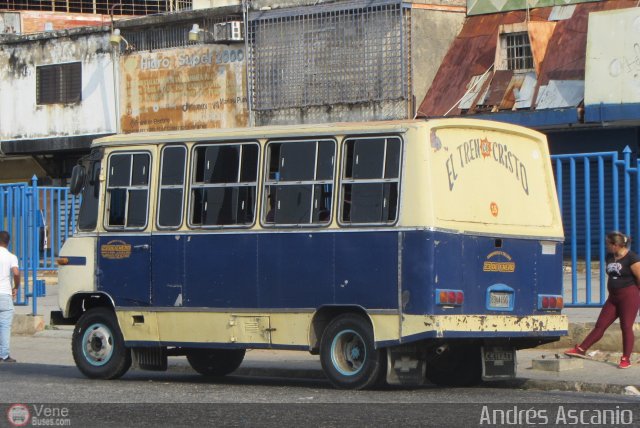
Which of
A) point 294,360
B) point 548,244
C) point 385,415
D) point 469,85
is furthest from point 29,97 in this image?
point 385,415

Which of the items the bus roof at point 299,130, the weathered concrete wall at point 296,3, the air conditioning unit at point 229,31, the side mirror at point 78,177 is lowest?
the side mirror at point 78,177

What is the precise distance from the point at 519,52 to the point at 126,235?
15227 millimetres

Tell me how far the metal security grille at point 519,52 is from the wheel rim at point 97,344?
49.7 feet

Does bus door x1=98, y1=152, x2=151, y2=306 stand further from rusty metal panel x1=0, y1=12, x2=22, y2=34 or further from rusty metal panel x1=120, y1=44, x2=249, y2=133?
rusty metal panel x1=0, y1=12, x2=22, y2=34

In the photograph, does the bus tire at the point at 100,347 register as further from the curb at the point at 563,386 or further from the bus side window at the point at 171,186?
the curb at the point at 563,386

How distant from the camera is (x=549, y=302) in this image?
48.8 ft

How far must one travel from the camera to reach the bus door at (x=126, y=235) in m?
15.7

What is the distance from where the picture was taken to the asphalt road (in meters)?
11.6

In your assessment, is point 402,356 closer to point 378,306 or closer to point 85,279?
point 378,306

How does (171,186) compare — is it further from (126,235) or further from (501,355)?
(501,355)

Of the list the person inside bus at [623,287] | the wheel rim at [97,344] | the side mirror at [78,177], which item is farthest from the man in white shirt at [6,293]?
the person inside bus at [623,287]

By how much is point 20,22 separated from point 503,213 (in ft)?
94.5

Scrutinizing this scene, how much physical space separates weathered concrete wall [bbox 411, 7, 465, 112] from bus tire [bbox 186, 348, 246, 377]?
1437 centimetres

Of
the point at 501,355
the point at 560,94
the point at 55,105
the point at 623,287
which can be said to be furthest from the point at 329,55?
the point at 501,355
